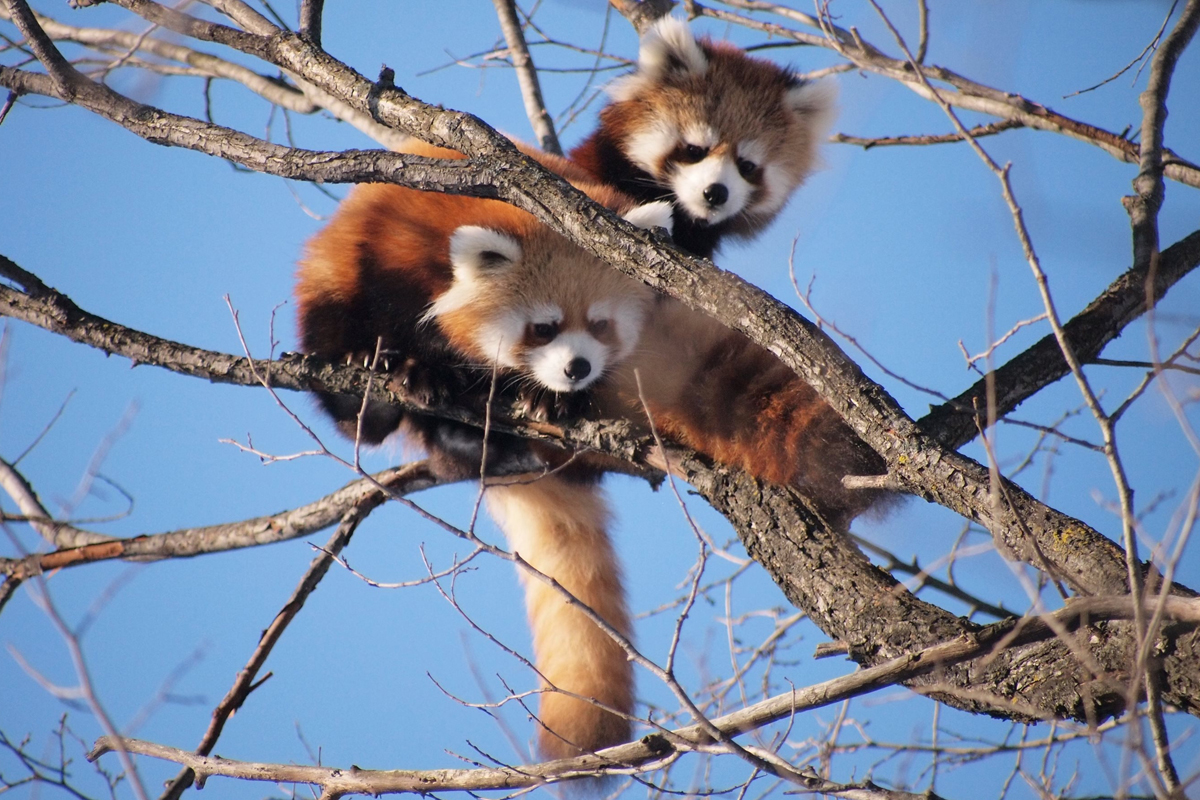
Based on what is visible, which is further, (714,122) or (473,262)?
(714,122)

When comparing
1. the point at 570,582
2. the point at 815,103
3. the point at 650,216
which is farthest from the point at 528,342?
the point at 815,103

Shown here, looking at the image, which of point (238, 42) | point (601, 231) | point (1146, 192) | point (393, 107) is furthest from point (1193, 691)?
point (238, 42)

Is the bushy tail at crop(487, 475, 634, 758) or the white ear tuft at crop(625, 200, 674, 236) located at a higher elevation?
the white ear tuft at crop(625, 200, 674, 236)

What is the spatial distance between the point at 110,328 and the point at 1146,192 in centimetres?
309

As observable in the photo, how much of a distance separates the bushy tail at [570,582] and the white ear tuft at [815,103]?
2215mm

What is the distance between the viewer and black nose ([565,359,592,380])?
3.02m

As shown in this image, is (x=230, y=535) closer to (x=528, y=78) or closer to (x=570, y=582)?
(x=570, y=582)

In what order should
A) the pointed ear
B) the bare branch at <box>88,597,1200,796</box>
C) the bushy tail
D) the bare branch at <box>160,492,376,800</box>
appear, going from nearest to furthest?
1. the bare branch at <box>88,597,1200,796</box>
2. the bare branch at <box>160,492,376,800</box>
3. the pointed ear
4. the bushy tail

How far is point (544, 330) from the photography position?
323cm

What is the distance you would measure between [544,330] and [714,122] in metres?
1.63

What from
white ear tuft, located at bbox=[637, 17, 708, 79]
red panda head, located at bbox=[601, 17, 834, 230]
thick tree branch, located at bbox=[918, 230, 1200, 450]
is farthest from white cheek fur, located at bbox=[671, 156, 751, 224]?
thick tree branch, located at bbox=[918, 230, 1200, 450]

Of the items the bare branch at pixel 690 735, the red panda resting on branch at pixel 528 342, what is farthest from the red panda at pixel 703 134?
the bare branch at pixel 690 735

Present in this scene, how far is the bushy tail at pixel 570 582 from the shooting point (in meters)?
3.32

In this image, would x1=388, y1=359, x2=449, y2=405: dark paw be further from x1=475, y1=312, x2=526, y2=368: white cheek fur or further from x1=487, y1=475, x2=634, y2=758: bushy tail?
x1=487, y1=475, x2=634, y2=758: bushy tail
